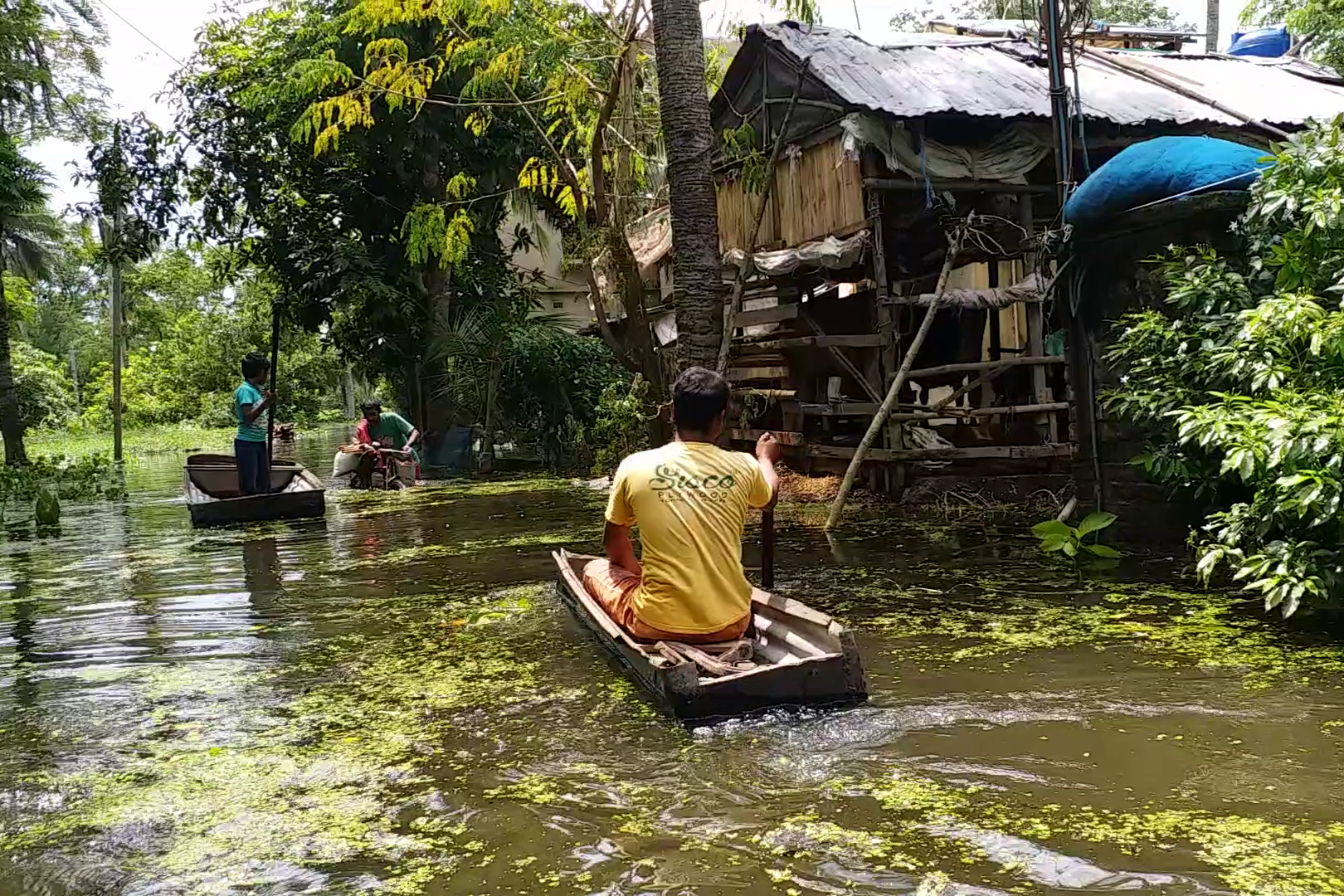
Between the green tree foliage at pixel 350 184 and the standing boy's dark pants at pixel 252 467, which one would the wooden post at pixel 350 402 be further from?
the standing boy's dark pants at pixel 252 467

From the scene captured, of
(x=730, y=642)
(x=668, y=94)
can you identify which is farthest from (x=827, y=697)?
(x=668, y=94)

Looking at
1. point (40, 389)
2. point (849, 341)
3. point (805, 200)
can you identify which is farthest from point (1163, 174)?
point (40, 389)

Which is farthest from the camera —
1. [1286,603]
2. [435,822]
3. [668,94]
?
[668,94]

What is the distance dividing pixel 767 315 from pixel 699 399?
28.6ft

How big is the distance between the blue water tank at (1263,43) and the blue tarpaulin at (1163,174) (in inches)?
408

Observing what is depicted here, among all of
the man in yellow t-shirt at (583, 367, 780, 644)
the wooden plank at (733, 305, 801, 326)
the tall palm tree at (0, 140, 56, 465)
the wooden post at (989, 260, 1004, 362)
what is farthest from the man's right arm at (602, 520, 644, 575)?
the tall palm tree at (0, 140, 56, 465)

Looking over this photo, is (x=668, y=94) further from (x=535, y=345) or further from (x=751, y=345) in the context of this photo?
(x=535, y=345)

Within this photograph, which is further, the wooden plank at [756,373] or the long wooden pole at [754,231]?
the wooden plank at [756,373]

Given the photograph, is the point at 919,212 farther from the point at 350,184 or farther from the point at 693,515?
the point at 350,184

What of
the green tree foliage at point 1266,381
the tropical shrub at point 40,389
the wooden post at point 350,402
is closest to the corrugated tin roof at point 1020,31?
the green tree foliage at point 1266,381

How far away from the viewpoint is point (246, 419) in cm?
A: 1184

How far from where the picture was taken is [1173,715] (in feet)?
15.0

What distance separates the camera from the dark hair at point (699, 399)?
16.1 feet

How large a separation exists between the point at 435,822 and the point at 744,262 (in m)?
8.98
